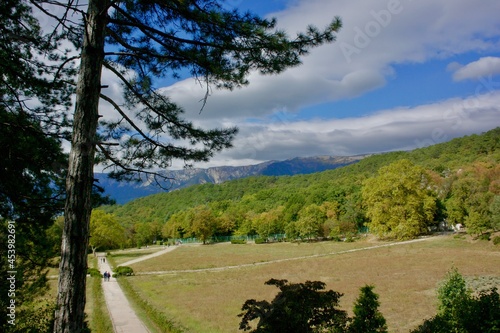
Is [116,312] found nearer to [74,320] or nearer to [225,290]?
[225,290]

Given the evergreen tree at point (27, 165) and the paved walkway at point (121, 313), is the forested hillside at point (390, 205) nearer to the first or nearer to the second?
the paved walkway at point (121, 313)

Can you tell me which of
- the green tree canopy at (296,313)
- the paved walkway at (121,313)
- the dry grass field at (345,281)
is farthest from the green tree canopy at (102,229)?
the green tree canopy at (296,313)

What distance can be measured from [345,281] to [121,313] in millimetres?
13020

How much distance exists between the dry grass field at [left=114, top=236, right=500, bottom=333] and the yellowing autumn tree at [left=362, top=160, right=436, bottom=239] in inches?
292

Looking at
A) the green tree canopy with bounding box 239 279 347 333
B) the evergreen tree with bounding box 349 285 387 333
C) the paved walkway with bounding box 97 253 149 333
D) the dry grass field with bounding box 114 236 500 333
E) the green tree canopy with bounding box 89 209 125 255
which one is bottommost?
the dry grass field with bounding box 114 236 500 333

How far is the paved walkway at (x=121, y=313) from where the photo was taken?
40.5 feet

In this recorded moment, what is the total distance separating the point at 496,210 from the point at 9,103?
4012 cm

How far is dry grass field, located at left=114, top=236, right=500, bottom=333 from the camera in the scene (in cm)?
1326

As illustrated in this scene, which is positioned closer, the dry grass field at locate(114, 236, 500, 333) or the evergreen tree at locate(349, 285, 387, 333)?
the evergreen tree at locate(349, 285, 387, 333)

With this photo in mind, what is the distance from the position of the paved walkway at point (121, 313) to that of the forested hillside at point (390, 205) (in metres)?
33.3

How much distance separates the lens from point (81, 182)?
4074 mm

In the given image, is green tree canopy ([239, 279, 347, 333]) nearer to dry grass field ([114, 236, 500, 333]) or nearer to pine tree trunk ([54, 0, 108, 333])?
pine tree trunk ([54, 0, 108, 333])

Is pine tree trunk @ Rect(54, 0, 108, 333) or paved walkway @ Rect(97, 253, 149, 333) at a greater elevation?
pine tree trunk @ Rect(54, 0, 108, 333)

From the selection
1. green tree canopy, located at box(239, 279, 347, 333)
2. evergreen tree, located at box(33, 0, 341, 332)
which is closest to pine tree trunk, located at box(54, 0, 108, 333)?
evergreen tree, located at box(33, 0, 341, 332)
